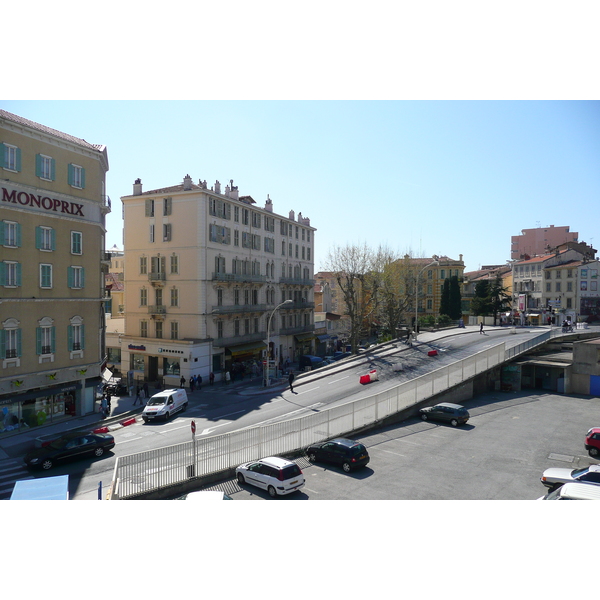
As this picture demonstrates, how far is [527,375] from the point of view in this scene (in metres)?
39.7

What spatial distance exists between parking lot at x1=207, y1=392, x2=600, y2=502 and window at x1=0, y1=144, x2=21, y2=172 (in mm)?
21647

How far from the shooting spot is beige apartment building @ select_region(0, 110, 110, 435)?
25922 millimetres

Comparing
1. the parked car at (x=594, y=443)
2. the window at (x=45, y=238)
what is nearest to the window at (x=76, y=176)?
the window at (x=45, y=238)

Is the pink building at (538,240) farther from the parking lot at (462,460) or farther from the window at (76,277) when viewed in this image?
the window at (76,277)

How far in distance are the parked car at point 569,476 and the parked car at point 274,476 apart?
9354mm

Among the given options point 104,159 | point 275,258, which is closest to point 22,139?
point 104,159

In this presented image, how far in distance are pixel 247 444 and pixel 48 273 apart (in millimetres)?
18237

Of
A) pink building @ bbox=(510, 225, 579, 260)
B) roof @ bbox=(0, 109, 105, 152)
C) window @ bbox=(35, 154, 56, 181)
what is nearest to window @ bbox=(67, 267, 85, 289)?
window @ bbox=(35, 154, 56, 181)

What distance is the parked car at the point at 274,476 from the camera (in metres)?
16.3

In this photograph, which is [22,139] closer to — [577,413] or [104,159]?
[104,159]

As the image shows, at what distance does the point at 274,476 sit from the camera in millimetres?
16422

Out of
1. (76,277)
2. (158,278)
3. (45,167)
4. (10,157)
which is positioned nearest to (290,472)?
(76,277)

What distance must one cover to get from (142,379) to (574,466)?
36226 millimetres

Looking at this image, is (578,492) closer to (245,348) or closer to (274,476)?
(274,476)
